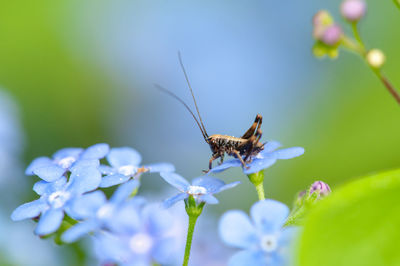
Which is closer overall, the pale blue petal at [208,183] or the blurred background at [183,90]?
the pale blue petal at [208,183]

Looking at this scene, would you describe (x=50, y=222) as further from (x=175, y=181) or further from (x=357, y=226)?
(x=357, y=226)

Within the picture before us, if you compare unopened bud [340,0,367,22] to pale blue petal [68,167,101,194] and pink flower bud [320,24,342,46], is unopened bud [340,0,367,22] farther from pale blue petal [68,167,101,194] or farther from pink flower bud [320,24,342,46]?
pale blue petal [68,167,101,194]

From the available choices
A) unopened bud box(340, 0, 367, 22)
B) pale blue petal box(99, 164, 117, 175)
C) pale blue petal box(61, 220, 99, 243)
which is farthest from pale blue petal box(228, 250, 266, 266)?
unopened bud box(340, 0, 367, 22)

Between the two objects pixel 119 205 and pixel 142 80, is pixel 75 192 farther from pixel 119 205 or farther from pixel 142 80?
pixel 142 80

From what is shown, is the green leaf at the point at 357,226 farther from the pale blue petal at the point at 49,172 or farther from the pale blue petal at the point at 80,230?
the pale blue petal at the point at 49,172

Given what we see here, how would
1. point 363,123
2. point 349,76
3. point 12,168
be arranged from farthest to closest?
point 349,76 → point 363,123 → point 12,168

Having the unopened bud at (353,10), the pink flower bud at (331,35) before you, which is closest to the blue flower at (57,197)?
the pink flower bud at (331,35)

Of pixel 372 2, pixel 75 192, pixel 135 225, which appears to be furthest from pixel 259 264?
pixel 372 2
